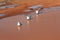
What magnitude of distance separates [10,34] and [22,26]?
2.08 feet

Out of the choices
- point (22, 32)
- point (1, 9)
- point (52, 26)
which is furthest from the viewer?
point (1, 9)

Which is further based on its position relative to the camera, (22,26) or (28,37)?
(22,26)

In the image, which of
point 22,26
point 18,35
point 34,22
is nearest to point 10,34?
point 18,35

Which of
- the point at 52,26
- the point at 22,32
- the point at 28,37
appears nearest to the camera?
the point at 28,37

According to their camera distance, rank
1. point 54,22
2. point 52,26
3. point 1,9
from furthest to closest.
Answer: point 1,9 < point 54,22 < point 52,26

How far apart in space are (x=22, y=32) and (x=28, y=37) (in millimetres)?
391

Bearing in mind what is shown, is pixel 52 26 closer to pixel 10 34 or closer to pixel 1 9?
pixel 10 34

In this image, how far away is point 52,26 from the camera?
568cm

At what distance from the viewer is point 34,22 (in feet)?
20.3

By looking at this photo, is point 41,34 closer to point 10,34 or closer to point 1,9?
point 10,34

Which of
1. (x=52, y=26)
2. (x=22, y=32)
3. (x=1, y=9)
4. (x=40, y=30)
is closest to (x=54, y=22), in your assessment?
(x=52, y=26)

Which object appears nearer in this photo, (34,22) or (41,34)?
(41,34)

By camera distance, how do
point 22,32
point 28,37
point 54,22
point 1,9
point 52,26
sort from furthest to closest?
point 1,9 < point 54,22 < point 52,26 < point 22,32 < point 28,37

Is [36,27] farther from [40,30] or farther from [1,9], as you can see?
[1,9]
